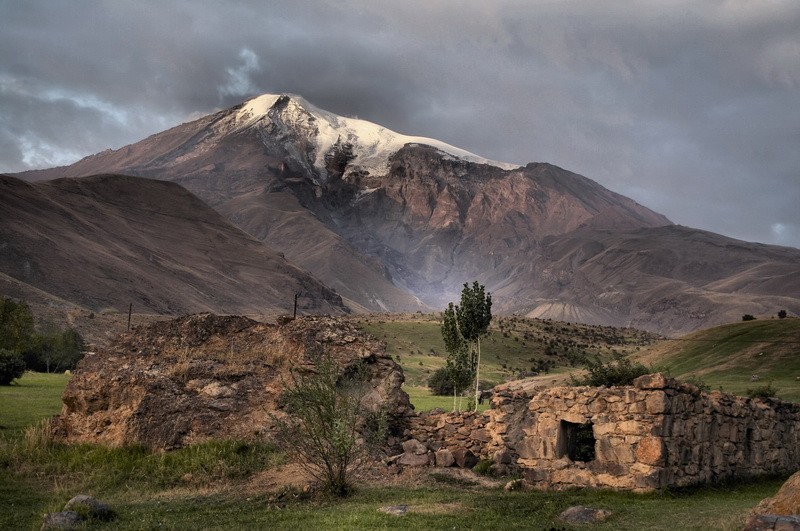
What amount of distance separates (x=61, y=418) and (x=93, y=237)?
13899cm

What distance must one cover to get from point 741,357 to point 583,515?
41886 millimetres

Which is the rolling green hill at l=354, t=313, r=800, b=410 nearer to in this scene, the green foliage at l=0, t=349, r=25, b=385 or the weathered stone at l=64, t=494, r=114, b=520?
the green foliage at l=0, t=349, r=25, b=385

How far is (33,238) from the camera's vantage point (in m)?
126

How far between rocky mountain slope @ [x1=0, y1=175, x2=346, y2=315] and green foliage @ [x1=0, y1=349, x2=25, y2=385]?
61590mm

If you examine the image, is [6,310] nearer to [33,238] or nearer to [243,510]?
[243,510]

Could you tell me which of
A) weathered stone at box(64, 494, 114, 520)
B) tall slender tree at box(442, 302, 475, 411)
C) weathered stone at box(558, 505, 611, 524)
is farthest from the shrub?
weathered stone at box(558, 505, 611, 524)

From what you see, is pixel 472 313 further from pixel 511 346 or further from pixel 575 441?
pixel 511 346

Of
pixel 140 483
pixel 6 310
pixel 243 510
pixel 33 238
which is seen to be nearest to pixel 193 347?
pixel 140 483

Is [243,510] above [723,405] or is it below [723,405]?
below

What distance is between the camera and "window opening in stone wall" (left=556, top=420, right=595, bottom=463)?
1783cm

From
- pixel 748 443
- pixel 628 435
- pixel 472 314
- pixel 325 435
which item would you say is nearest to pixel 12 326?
pixel 472 314

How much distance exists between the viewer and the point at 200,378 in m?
20.6

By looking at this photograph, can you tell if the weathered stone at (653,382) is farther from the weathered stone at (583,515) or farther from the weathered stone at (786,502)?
the weathered stone at (786,502)

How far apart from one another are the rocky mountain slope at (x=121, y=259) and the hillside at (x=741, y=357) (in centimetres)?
8489
